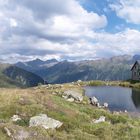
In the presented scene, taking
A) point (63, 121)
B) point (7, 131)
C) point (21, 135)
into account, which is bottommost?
point (63, 121)

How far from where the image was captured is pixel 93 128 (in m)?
31.9

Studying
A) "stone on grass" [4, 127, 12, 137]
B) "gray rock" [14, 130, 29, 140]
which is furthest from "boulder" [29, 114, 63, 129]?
"stone on grass" [4, 127, 12, 137]

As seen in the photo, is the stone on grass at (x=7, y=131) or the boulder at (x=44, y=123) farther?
the boulder at (x=44, y=123)

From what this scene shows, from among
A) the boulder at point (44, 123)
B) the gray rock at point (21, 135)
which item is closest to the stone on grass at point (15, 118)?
the boulder at point (44, 123)

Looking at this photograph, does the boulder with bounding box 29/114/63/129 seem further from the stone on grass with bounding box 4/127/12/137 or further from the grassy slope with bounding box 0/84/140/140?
the stone on grass with bounding box 4/127/12/137

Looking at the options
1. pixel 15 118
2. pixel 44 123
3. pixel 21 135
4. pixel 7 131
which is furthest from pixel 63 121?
pixel 7 131

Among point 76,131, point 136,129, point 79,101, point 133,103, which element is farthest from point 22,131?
point 133,103

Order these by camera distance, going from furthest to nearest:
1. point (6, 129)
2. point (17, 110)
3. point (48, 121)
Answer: point (17, 110), point (48, 121), point (6, 129)

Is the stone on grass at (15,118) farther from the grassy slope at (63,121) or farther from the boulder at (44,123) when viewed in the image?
the boulder at (44,123)

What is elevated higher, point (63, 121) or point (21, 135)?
point (21, 135)

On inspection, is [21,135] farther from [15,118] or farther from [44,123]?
[15,118]

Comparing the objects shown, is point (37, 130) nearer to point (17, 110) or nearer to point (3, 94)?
point (17, 110)

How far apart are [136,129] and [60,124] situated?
23.0 feet

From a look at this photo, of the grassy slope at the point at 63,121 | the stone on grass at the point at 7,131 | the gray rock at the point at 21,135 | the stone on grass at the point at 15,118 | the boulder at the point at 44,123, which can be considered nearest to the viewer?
the gray rock at the point at 21,135
